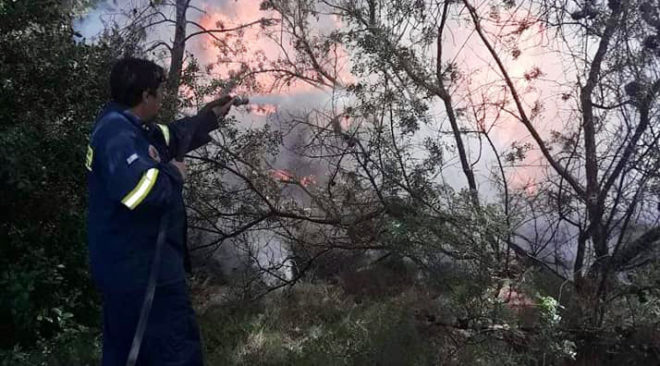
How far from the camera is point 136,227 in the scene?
8.93ft

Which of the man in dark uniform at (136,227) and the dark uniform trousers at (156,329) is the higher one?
the man in dark uniform at (136,227)

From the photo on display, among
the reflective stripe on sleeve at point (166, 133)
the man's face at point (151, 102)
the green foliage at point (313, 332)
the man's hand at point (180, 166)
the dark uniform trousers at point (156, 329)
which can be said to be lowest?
the dark uniform trousers at point (156, 329)

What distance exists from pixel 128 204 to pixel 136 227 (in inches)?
8.8

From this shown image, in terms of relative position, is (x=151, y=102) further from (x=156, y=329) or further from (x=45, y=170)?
(x=45, y=170)

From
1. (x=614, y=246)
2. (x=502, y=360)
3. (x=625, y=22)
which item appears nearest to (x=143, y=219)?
(x=502, y=360)

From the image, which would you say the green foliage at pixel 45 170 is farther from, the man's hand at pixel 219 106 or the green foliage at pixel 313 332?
the man's hand at pixel 219 106

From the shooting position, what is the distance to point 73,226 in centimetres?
511

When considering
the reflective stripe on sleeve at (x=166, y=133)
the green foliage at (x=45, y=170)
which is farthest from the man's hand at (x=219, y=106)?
the green foliage at (x=45, y=170)

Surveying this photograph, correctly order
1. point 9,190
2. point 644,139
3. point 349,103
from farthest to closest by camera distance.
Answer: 1. point 349,103
2. point 9,190
3. point 644,139

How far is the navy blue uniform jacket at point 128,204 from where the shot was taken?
102 inches

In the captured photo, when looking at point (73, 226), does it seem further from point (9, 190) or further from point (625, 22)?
point (625, 22)

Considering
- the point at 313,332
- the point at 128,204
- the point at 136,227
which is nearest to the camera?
the point at 128,204

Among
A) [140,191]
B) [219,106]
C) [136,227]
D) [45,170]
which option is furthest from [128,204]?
[45,170]

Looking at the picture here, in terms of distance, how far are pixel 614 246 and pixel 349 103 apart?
103 inches
